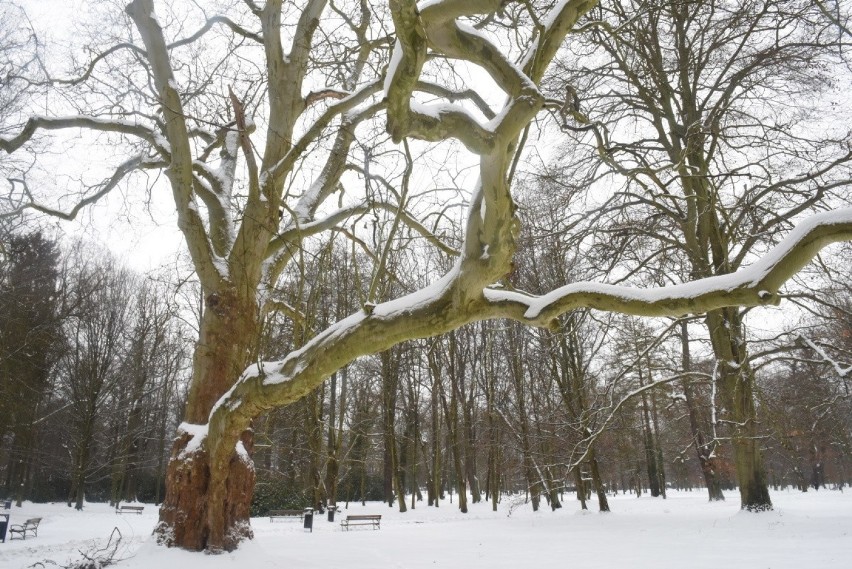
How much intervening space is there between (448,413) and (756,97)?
17324 mm

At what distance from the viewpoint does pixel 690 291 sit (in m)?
4.04

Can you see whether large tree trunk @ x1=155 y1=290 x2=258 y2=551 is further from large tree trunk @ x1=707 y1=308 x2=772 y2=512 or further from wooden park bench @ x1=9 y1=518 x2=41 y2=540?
wooden park bench @ x1=9 y1=518 x2=41 y2=540

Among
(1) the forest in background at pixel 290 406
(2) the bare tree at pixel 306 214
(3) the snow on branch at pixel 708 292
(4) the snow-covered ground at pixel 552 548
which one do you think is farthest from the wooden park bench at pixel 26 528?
(3) the snow on branch at pixel 708 292

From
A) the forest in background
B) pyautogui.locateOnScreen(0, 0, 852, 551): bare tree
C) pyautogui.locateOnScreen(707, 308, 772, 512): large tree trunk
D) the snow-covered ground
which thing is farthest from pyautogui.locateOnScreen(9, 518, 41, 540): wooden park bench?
pyautogui.locateOnScreen(707, 308, 772, 512): large tree trunk

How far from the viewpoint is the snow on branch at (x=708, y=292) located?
3.56 metres

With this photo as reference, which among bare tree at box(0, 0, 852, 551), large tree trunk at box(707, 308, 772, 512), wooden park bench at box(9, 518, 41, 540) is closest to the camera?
bare tree at box(0, 0, 852, 551)

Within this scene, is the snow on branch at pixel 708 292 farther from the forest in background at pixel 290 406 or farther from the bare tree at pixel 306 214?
the forest in background at pixel 290 406

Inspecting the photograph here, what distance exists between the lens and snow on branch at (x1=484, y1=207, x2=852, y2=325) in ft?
11.7

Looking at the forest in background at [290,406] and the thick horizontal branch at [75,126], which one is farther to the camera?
the forest in background at [290,406]

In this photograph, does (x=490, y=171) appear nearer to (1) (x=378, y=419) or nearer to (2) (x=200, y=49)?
(2) (x=200, y=49)

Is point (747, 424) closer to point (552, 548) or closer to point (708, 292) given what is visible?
point (552, 548)

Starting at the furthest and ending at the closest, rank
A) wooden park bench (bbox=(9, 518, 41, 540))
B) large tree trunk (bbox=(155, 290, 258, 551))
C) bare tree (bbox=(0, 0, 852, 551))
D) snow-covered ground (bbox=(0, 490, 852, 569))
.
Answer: wooden park bench (bbox=(9, 518, 41, 540)), snow-covered ground (bbox=(0, 490, 852, 569)), large tree trunk (bbox=(155, 290, 258, 551)), bare tree (bbox=(0, 0, 852, 551))

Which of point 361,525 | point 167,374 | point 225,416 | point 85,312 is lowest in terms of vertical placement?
point 361,525

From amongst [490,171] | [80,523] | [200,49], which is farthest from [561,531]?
[80,523]
